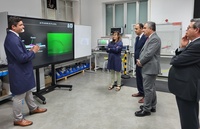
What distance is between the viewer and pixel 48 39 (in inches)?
143

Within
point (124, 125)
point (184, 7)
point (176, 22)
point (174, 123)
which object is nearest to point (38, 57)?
point (124, 125)

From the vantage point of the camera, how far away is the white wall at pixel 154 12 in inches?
206

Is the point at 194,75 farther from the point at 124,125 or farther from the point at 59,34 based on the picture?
the point at 59,34

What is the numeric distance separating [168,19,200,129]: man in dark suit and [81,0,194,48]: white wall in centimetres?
410

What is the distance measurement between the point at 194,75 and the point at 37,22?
294cm

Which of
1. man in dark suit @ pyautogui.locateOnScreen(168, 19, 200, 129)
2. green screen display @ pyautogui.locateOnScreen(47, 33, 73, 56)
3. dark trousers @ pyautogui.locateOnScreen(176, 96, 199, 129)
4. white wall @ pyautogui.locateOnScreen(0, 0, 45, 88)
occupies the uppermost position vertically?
white wall @ pyautogui.locateOnScreen(0, 0, 45, 88)

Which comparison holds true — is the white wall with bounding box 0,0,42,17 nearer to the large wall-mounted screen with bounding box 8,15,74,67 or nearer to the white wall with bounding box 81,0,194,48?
the large wall-mounted screen with bounding box 8,15,74,67

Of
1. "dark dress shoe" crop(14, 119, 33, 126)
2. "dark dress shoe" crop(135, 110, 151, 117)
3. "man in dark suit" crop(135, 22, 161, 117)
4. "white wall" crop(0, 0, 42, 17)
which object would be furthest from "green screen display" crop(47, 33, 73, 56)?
"dark dress shoe" crop(135, 110, 151, 117)

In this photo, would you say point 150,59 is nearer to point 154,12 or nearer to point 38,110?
point 38,110

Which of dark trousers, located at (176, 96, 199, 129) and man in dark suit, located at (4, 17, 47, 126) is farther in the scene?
man in dark suit, located at (4, 17, 47, 126)

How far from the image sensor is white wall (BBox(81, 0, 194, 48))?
5227mm

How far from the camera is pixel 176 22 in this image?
16.9ft

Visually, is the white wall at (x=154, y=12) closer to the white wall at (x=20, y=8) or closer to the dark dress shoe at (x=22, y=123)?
the white wall at (x=20, y=8)

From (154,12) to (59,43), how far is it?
11.8 ft
